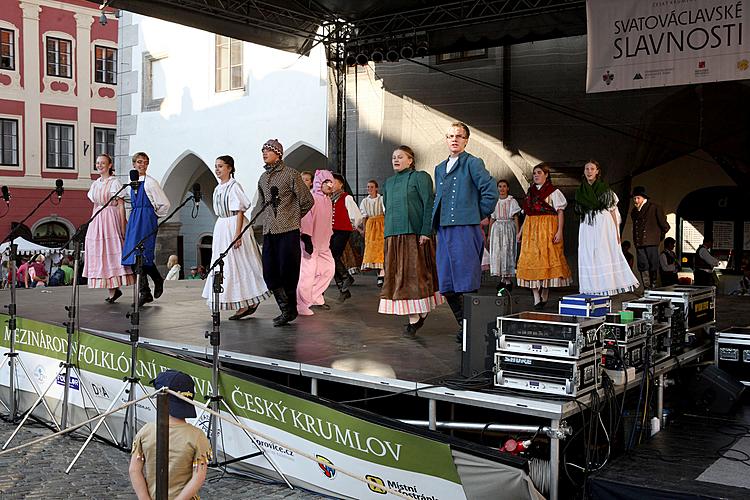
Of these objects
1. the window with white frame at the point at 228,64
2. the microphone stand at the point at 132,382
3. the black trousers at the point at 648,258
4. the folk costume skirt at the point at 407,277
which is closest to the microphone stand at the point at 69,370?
the microphone stand at the point at 132,382

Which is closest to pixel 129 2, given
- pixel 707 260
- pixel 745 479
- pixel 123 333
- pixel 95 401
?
pixel 123 333

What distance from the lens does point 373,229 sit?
37.3 feet

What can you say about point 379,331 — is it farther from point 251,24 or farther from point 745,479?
point 251,24

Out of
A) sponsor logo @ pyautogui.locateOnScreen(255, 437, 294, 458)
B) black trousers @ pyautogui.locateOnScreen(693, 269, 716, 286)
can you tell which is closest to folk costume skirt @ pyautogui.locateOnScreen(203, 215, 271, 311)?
sponsor logo @ pyautogui.locateOnScreen(255, 437, 294, 458)

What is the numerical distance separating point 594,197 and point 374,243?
155 inches

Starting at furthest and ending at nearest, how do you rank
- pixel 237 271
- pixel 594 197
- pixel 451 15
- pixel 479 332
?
pixel 451 15 → pixel 594 197 → pixel 237 271 → pixel 479 332

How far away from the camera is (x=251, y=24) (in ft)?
35.8

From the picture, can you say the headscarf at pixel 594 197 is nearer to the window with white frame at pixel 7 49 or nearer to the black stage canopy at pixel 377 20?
the black stage canopy at pixel 377 20

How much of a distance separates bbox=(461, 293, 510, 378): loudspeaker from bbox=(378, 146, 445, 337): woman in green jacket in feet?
5.43

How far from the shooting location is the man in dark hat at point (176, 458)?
3.53 meters

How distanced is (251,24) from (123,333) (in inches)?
214

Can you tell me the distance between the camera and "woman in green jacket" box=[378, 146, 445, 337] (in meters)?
6.50

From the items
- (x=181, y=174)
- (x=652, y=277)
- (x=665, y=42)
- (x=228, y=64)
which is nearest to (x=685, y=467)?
(x=665, y=42)

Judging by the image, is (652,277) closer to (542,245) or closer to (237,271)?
(542,245)
